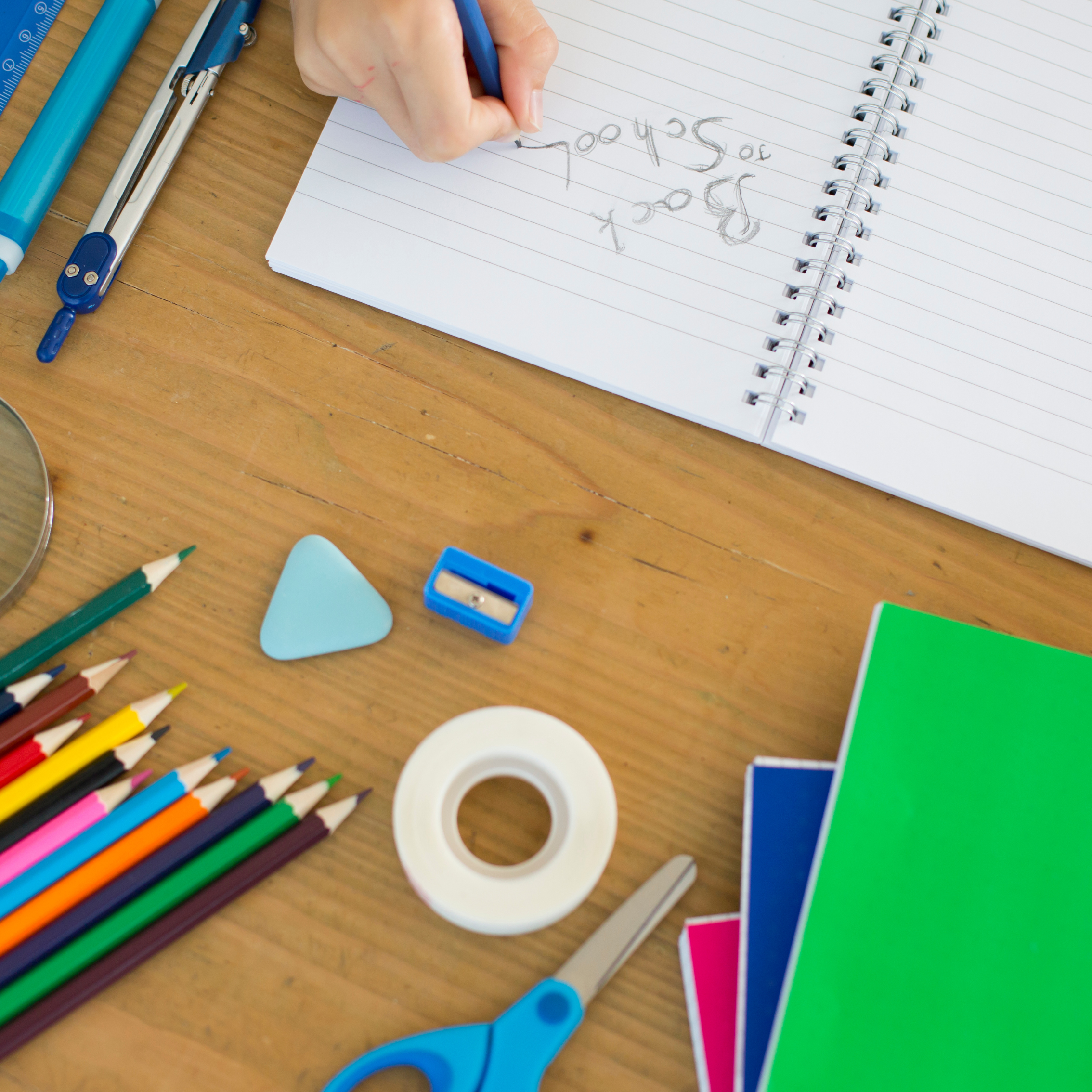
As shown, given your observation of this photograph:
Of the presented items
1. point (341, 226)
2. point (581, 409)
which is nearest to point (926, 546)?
point (581, 409)

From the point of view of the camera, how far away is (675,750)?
1.81 ft

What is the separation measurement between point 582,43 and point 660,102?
0.27ft

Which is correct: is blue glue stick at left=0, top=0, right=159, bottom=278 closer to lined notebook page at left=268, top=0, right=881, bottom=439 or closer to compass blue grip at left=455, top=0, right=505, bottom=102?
lined notebook page at left=268, top=0, right=881, bottom=439

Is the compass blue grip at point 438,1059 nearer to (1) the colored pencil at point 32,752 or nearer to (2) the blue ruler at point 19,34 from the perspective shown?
(1) the colored pencil at point 32,752

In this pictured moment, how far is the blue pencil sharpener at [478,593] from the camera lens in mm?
528

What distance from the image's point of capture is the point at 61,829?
0.51 metres

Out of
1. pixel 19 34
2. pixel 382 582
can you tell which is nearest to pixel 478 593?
pixel 382 582

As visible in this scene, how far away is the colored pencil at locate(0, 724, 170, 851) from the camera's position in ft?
1.68

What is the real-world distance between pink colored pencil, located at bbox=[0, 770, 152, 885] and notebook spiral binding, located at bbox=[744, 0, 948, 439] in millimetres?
516

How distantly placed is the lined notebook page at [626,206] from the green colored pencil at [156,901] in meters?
0.36

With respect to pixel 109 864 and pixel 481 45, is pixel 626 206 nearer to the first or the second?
pixel 481 45

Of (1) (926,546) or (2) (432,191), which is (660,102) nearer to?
(2) (432,191)

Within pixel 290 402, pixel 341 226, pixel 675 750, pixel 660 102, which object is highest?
pixel 660 102

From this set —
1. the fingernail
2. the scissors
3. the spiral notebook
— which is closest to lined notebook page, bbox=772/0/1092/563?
the spiral notebook
